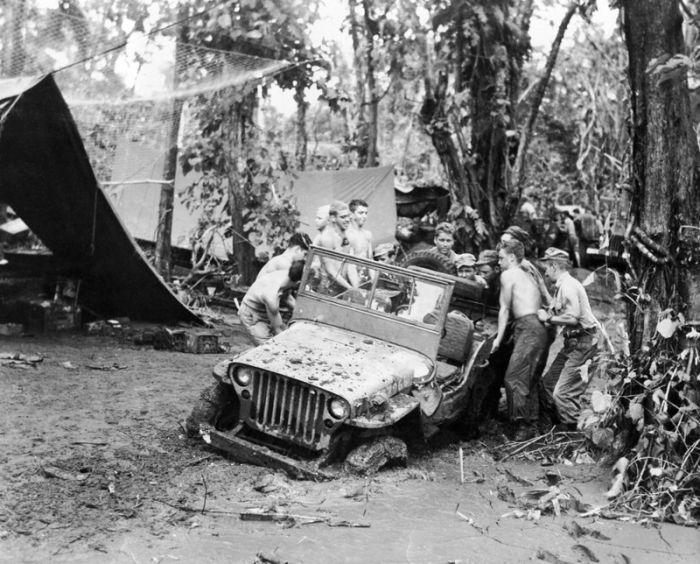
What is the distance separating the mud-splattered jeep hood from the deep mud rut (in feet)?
2.05

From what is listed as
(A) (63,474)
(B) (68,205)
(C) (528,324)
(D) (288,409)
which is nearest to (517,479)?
(C) (528,324)

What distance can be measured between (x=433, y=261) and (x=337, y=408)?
11.2 ft

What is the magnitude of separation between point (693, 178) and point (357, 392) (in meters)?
2.87

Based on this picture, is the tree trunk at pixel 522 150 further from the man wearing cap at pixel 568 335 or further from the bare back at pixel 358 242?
the man wearing cap at pixel 568 335

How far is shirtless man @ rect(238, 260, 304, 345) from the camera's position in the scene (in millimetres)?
7062

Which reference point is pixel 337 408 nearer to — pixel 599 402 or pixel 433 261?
pixel 599 402

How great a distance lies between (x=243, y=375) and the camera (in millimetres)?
5543

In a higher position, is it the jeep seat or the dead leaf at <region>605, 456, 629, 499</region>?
the jeep seat

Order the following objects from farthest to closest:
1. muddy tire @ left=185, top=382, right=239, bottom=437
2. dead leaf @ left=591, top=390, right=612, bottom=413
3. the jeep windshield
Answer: the jeep windshield → muddy tire @ left=185, top=382, right=239, bottom=437 → dead leaf @ left=591, top=390, right=612, bottom=413

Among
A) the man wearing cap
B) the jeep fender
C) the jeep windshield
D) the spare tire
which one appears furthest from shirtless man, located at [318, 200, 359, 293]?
the man wearing cap

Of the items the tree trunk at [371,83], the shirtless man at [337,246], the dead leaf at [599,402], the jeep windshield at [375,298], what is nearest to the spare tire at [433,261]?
the shirtless man at [337,246]

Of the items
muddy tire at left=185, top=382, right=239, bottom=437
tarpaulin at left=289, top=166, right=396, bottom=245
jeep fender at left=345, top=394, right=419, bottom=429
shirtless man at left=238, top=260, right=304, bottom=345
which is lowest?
muddy tire at left=185, top=382, right=239, bottom=437

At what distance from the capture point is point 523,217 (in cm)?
1466

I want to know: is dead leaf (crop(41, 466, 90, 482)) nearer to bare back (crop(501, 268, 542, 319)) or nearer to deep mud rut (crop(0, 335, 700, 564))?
deep mud rut (crop(0, 335, 700, 564))
